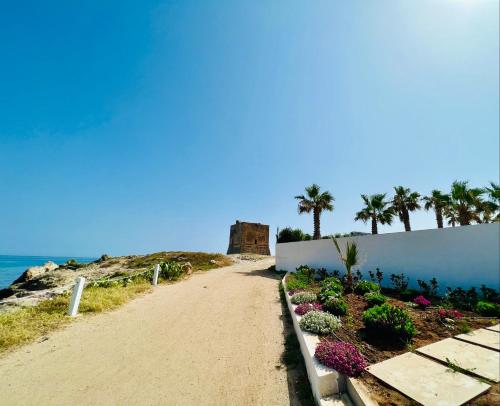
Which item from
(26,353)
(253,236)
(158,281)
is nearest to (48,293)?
(26,353)

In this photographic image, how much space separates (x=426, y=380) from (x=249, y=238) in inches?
1563

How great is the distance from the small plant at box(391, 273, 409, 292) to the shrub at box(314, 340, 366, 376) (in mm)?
7473

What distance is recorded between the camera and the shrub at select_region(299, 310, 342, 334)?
230 inches

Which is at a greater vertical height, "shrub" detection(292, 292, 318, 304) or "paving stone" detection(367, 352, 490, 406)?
"shrub" detection(292, 292, 318, 304)

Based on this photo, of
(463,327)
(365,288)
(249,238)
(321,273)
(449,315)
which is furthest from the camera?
(249,238)

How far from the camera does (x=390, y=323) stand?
5.25m

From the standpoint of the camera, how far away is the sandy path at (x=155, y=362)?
4.31 m

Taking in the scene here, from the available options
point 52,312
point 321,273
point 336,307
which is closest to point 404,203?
point 321,273

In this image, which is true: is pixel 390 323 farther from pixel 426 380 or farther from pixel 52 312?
pixel 52 312

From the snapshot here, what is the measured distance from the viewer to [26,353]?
5.80 metres

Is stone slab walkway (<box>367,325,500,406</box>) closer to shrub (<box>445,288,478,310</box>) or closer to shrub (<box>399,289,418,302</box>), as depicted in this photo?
shrub (<box>445,288,478,310</box>)

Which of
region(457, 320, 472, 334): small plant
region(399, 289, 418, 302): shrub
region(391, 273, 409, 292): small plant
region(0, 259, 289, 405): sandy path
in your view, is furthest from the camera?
region(391, 273, 409, 292): small plant

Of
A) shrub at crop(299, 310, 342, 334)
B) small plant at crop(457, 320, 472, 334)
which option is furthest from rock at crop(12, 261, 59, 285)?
small plant at crop(457, 320, 472, 334)

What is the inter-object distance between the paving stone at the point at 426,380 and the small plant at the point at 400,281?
7.05 meters
